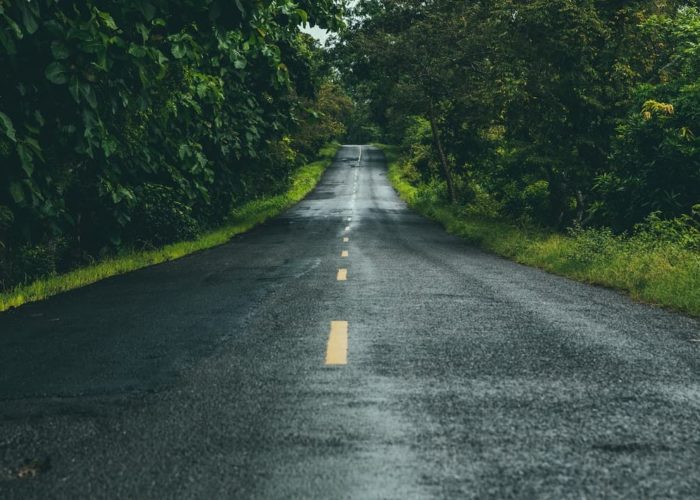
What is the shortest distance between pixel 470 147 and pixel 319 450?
30797mm

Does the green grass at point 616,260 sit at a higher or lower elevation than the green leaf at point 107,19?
lower

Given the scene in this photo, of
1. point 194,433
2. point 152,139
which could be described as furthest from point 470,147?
point 194,433

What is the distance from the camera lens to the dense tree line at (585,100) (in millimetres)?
16391

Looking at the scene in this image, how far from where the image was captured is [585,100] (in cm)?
1944

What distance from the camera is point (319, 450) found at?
12.3 feet

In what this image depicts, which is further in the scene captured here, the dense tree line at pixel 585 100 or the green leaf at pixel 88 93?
the dense tree line at pixel 585 100

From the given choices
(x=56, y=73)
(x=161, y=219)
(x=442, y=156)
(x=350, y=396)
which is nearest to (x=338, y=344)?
(x=350, y=396)

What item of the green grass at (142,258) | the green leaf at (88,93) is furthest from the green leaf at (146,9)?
the green grass at (142,258)

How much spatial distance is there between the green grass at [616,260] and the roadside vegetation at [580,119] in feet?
0.12

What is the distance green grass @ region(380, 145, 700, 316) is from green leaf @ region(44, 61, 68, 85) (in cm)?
719

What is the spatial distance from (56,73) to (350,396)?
4449mm

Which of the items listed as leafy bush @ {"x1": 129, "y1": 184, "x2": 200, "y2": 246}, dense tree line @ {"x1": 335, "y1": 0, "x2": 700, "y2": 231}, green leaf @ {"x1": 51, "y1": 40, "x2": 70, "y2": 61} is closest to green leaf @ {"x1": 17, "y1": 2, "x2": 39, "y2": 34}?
green leaf @ {"x1": 51, "y1": 40, "x2": 70, "y2": 61}

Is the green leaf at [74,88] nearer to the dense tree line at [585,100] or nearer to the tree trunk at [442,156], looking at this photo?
the dense tree line at [585,100]

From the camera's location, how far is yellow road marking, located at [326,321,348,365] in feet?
18.9
